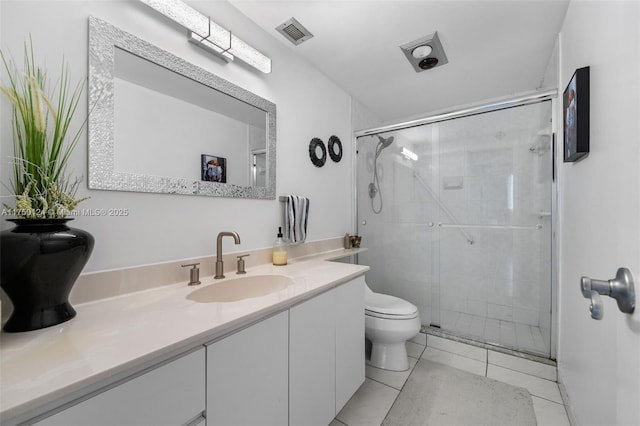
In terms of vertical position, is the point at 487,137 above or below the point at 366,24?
below

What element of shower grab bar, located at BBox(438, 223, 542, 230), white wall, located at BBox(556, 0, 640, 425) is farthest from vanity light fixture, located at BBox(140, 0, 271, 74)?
shower grab bar, located at BBox(438, 223, 542, 230)

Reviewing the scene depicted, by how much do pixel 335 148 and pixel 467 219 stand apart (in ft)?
4.33

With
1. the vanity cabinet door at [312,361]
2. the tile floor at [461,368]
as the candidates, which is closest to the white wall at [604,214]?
the tile floor at [461,368]

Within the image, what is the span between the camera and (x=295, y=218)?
1.79 meters

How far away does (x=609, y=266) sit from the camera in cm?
87

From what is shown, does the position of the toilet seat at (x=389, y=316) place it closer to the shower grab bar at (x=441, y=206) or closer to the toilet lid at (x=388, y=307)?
the toilet lid at (x=388, y=307)

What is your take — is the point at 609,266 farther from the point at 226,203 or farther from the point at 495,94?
the point at 495,94

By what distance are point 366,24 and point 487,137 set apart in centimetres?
136

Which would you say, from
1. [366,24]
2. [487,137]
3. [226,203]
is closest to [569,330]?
[487,137]

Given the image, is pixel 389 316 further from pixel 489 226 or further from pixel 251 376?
pixel 489 226

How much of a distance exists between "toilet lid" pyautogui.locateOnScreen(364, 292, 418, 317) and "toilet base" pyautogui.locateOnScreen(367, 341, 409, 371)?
248mm

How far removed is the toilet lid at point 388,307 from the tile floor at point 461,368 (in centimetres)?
42

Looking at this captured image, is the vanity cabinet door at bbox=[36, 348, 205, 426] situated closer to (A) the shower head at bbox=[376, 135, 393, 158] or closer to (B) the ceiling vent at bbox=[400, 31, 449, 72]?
(B) the ceiling vent at bbox=[400, 31, 449, 72]

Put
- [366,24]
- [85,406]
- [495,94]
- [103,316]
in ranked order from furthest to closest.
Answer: [495,94]
[366,24]
[103,316]
[85,406]
